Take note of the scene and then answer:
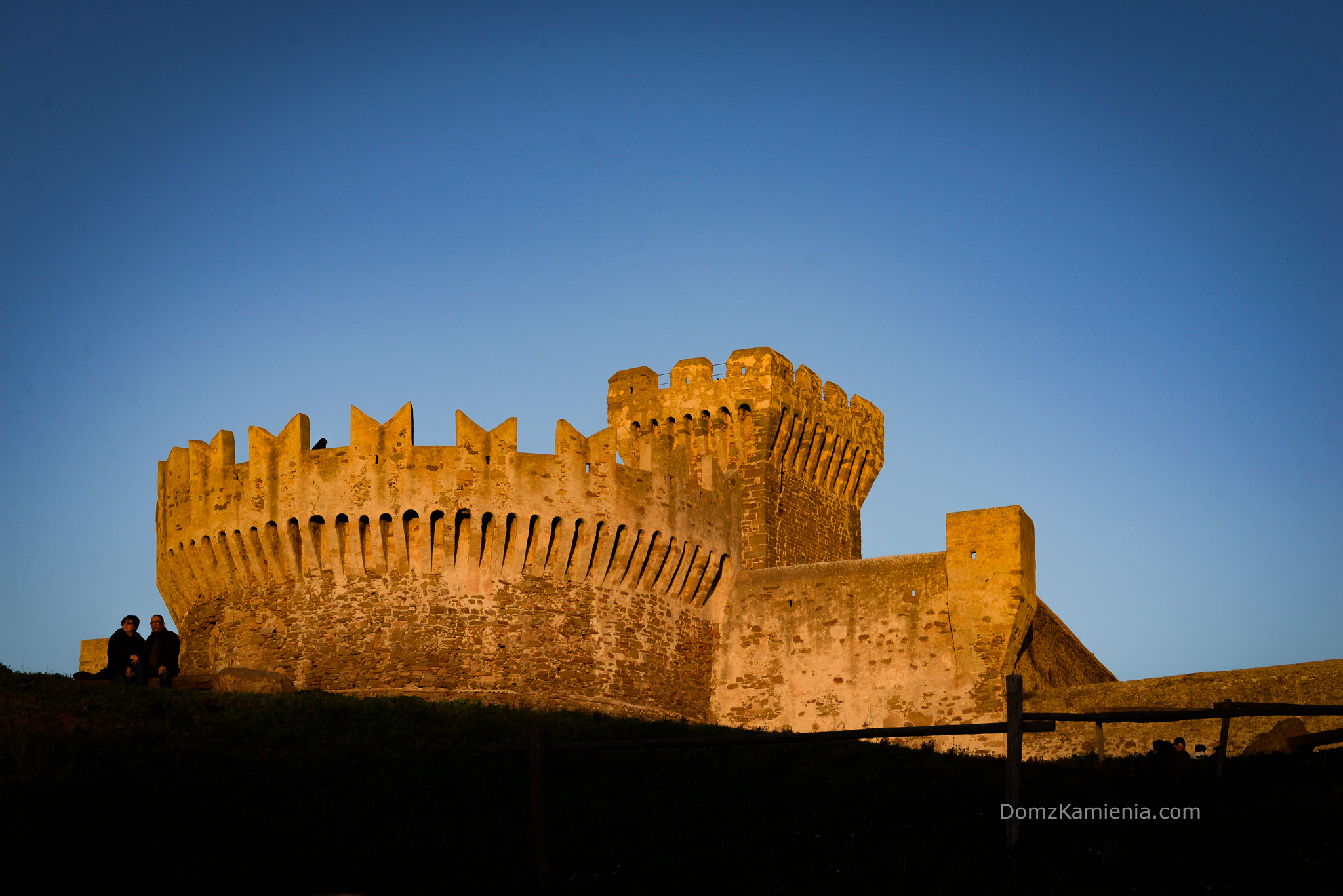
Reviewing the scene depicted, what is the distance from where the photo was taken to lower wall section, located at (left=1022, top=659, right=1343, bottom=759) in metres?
20.2

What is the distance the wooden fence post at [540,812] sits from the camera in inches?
479

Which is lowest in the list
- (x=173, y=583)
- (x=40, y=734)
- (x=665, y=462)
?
(x=40, y=734)

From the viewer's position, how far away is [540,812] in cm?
1248

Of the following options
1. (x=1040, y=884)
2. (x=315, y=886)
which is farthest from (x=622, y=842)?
(x=1040, y=884)

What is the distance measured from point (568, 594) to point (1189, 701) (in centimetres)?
989

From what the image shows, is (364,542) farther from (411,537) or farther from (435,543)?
(435,543)

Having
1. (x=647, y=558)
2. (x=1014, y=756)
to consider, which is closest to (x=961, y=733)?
(x=1014, y=756)

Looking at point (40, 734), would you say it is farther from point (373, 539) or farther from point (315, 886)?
point (373, 539)

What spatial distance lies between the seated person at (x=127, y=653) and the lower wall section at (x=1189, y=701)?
12.8m

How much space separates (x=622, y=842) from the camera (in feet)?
42.9

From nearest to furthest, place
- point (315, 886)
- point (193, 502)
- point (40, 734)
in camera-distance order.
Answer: point (315, 886) < point (40, 734) < point (193, 502)

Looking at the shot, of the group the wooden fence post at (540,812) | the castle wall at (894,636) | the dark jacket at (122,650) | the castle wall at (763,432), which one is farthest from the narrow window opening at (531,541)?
the wooden fence post at (540,812)

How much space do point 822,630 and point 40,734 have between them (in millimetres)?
13250

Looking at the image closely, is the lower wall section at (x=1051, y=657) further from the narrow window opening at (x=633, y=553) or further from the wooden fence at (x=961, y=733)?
the wooden fence at (x=961, y=733)
